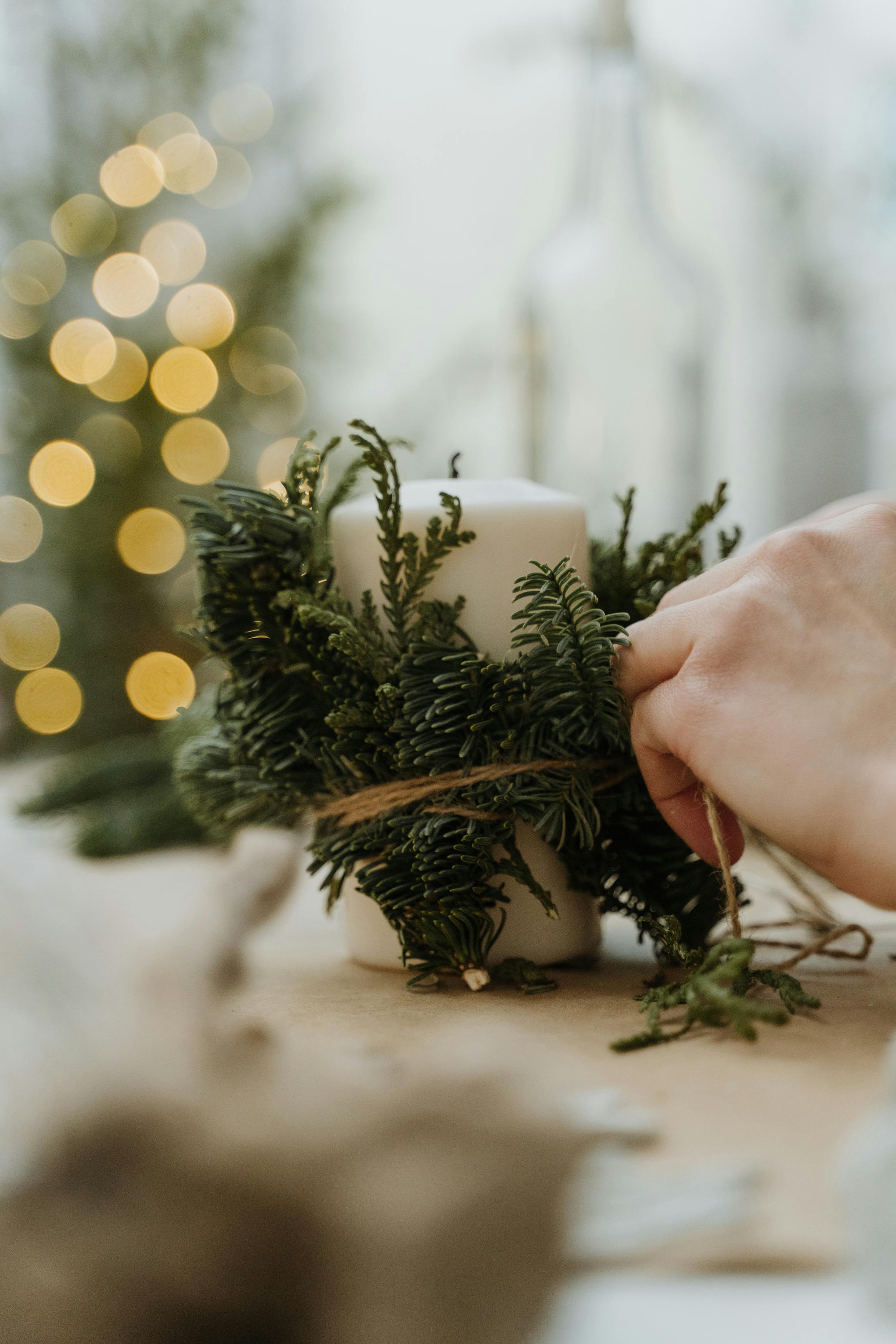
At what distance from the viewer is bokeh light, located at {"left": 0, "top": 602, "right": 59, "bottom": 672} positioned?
1065mm

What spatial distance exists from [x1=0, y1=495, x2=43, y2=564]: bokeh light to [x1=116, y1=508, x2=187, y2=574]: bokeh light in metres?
0.09

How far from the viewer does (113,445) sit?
1012mm

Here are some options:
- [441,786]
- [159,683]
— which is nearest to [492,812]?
[441,786]

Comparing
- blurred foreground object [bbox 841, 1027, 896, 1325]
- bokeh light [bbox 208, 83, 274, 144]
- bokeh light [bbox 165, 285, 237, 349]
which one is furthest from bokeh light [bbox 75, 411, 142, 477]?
blurred foreground object [bbox 841, 1027, 896, 1325]

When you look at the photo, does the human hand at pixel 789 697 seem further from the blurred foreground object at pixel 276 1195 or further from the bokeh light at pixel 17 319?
Result: the bokeh light at pixel 17 319

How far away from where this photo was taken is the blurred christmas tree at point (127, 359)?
1017 millimetres

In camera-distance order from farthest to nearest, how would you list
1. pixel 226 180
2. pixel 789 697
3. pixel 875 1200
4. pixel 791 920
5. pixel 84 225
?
pixel 226 180 < pixel 84 225 < pixel 791 920 < pixel 789 697 < pixel 875 1200

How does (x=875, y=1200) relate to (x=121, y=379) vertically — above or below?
below

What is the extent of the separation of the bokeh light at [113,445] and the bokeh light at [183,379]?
48mm

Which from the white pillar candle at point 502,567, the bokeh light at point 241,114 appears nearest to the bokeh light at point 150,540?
the bokeh light at point 241,114

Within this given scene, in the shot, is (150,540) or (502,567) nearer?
(502,567)

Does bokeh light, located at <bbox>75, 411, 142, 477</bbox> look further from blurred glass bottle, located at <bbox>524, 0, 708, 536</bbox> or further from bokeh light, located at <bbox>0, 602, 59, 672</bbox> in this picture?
blurred glass bottle, located at <bbox>524, 0, 708, 536</bbox>

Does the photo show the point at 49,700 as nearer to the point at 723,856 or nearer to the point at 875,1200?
the point at 723,856

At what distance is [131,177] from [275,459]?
1.03ft
